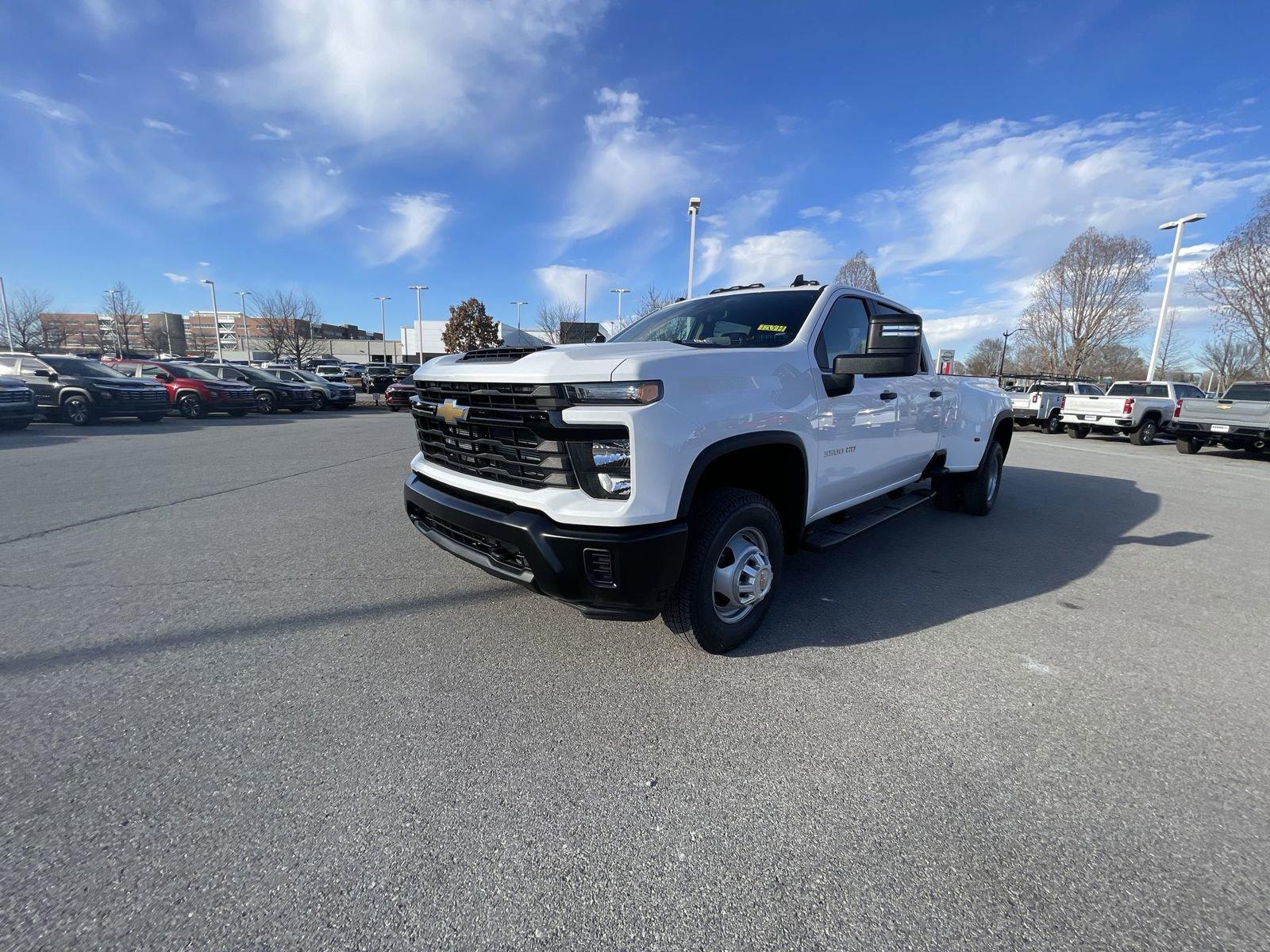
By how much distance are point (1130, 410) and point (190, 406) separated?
2676cm

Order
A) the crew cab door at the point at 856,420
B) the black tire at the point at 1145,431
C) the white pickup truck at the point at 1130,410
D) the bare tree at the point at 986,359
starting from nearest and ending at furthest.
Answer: the crew cab door at the point at 856,420, the white pickup truck at the point at 1130,410, the black tire at the point at 1145,431, the bare tree at the point at 986,359

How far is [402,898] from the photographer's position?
156 centimetres

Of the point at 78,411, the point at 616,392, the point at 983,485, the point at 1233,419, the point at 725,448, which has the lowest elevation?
the point at 983,485

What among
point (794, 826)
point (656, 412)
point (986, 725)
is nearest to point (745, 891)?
point (794, 826)

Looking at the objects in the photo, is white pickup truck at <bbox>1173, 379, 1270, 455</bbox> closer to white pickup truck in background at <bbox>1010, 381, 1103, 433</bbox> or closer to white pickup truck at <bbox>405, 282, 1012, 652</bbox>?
white pickup truck in background at <bbox>1010, 381, 1103, 433</bbox>

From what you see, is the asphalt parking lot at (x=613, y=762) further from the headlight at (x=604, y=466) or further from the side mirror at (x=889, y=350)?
→ the side mirror at (x=889, y=350)

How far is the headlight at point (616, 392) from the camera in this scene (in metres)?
2.29

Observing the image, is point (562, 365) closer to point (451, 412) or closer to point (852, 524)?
point (451, 412)

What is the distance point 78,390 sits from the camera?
13383mm

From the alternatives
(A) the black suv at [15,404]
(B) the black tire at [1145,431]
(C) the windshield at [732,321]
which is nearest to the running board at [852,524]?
(C) the windshield at [732,321]

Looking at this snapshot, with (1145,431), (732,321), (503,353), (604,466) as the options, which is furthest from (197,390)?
(1145,431)

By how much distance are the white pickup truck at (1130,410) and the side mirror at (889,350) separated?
17.9 m

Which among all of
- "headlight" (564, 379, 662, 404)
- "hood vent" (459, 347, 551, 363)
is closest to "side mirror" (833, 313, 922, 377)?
"headlight" (564, 379, 662, 404)

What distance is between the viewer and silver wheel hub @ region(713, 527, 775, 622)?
2.79 metres
